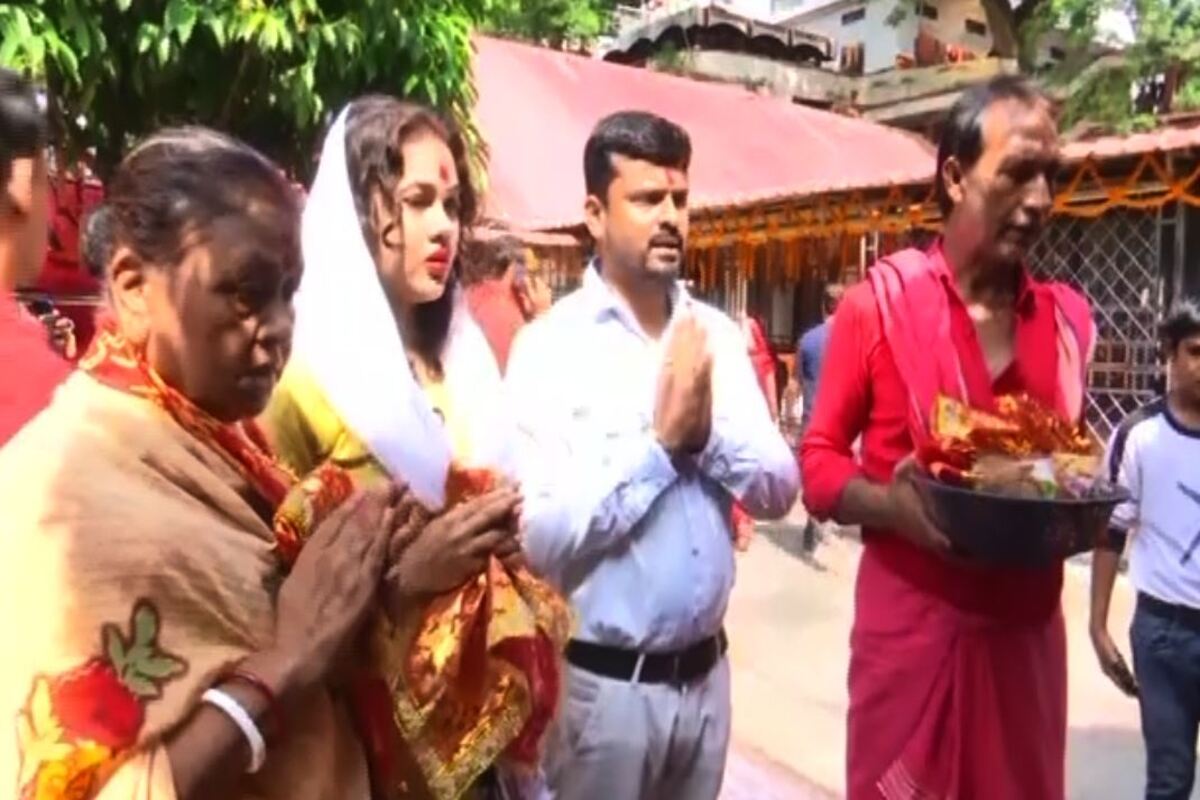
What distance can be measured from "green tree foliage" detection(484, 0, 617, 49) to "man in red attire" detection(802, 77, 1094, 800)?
A: 13.5 metres

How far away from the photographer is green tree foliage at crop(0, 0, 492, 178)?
4.51m

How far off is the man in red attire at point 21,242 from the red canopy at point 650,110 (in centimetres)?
813

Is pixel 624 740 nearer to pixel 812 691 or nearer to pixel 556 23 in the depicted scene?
pixel 812 691

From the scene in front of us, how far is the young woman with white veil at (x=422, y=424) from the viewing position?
1.62 metres

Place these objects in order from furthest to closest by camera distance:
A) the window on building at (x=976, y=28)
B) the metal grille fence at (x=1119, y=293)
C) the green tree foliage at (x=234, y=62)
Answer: the window on building at (x=976, y=28) < the metal grille fence at (x=1119, y=293) < the green tree foliage at (x=234, y=62)

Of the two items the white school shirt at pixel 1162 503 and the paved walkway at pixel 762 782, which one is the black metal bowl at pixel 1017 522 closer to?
the white school shirt at pixel 1162 503

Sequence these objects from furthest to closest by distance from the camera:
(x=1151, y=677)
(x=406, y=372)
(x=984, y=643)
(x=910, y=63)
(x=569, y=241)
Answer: (x=910, y=63), (x=569, y=241), (x=1151, y=677), (x=984, y=643), (x=406, y=372)

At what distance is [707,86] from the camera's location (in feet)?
44.4

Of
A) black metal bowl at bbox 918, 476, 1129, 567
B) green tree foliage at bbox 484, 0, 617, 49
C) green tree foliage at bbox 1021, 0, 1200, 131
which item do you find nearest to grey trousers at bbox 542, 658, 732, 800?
black metal bowl at bbox 918, 476, 1129, 567

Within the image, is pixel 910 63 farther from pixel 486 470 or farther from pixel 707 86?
pixel 486 470

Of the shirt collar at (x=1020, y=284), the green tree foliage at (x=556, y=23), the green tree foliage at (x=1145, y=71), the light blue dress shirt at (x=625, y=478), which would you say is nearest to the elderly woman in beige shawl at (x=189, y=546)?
the light blue dress shirt at (x=625, y=478)

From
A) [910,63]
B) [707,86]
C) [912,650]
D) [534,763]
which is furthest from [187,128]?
[910,63]

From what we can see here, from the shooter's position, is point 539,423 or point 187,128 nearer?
point 187,128

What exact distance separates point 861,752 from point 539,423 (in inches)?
33.5
